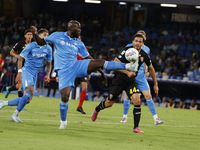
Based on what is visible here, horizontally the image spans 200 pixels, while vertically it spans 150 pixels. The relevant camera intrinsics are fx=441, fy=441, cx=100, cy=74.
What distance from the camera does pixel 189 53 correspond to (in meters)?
28.4

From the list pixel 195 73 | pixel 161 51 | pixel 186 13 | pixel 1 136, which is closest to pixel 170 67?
pixel 195 73

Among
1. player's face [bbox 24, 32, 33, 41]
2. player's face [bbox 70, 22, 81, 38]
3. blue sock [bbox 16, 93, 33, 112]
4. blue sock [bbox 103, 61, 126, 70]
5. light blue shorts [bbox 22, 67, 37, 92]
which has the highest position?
player's face [bbox 70, 22, 81, 38]

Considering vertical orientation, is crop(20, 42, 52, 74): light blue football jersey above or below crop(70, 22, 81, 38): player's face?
below

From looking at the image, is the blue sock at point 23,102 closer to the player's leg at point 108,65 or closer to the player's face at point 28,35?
the player's leg at point 108,65

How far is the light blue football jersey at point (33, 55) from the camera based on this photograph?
10.3 metres

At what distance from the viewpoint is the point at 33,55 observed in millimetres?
10344

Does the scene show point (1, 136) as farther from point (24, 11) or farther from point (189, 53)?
point (24, 11)

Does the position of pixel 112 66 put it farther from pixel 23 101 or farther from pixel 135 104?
pixel 23 101

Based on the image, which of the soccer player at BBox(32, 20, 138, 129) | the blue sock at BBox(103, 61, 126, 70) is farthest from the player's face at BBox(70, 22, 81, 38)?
the blue sock at BBox(103, 61, 126, 70)

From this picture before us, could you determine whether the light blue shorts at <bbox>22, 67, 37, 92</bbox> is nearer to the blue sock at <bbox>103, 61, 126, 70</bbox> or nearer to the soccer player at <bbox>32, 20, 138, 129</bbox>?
the soccer player at <bbox>32, 20, 138, 129</bbox>

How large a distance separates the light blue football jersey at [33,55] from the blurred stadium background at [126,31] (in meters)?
10.9

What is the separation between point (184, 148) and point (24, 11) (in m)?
32.6

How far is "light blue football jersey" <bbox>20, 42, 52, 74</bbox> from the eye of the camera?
33.7 ft

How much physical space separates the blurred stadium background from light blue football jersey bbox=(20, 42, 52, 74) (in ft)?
35.9
